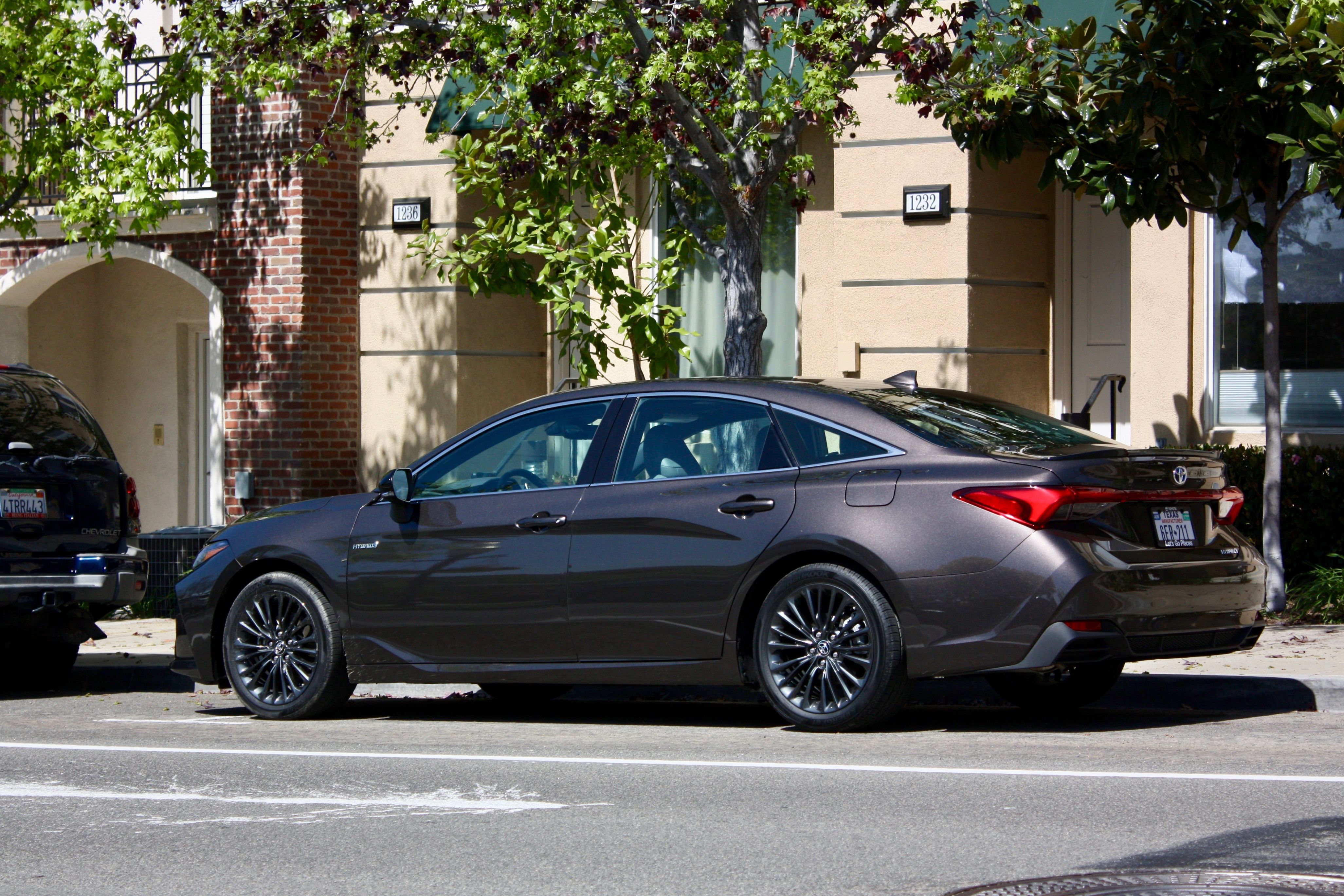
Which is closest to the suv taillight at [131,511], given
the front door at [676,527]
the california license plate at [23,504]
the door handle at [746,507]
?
the california license plate at [23,504]

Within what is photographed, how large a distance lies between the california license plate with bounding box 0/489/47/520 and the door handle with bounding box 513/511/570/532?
10.9ft

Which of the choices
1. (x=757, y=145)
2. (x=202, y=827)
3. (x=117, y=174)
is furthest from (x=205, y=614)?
(x=117, y=174)

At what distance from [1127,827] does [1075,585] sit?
1.57 m

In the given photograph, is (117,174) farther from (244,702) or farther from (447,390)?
(244,702)

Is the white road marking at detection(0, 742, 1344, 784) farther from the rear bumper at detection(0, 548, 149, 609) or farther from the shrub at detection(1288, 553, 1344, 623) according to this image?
the shrub at detection(1288, 553, 1344, 623)

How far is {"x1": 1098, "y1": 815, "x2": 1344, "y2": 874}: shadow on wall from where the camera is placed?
494cm

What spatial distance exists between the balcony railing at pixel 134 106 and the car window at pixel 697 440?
8.42 meters

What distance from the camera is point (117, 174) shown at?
13070mm

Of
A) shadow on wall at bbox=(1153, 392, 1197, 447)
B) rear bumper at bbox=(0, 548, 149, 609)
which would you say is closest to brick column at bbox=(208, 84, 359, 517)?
rear bumper at bbox=(0, 548, 149, 609)

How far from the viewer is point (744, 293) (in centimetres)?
1148

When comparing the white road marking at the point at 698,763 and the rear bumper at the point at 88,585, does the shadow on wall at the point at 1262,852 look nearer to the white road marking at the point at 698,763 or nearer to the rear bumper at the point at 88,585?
the white road marking at the point at 698,763

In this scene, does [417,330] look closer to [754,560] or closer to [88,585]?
[88,585]

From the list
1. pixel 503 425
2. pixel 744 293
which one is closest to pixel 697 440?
pixel 503 425

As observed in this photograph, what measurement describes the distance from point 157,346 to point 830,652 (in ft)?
44.1
